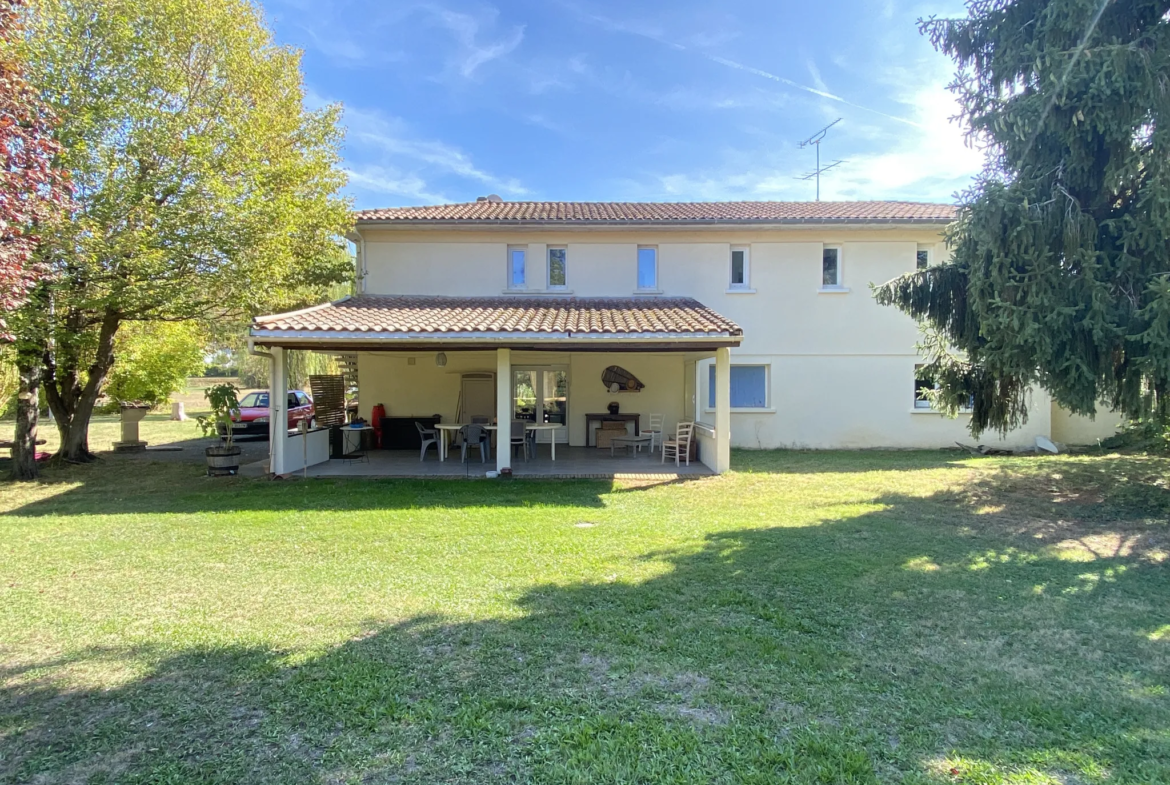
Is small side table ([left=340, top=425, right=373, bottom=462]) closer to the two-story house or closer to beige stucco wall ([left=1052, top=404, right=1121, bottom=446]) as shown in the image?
the two-story house

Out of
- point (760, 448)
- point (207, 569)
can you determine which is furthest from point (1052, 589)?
point (760, 448)

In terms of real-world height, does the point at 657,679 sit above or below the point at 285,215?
below

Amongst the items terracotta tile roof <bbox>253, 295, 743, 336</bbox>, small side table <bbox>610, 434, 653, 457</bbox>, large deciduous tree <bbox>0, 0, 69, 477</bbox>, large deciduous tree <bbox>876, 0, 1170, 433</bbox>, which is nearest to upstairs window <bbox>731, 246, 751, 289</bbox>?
terracotta tile roof <bbox>253, 295, 743, 336</bbox>

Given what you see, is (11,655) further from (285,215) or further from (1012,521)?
(1012,521)

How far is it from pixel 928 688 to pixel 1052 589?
9.37 ft

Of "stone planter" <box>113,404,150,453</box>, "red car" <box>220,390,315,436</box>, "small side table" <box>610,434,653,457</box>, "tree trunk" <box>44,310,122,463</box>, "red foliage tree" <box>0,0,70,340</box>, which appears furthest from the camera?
"red car" <box>220,390,315,436</box>

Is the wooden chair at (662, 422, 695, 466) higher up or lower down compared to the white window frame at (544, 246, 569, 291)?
lower down

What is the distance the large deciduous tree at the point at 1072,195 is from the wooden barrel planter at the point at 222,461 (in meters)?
13.1

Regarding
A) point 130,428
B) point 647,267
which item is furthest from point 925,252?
point 130,428

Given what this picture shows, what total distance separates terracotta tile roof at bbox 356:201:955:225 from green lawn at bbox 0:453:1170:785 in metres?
8.95

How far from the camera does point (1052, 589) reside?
529cm

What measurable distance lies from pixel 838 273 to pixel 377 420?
13.0m

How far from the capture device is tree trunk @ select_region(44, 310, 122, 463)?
41.2 feet

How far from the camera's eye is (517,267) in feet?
50.0
